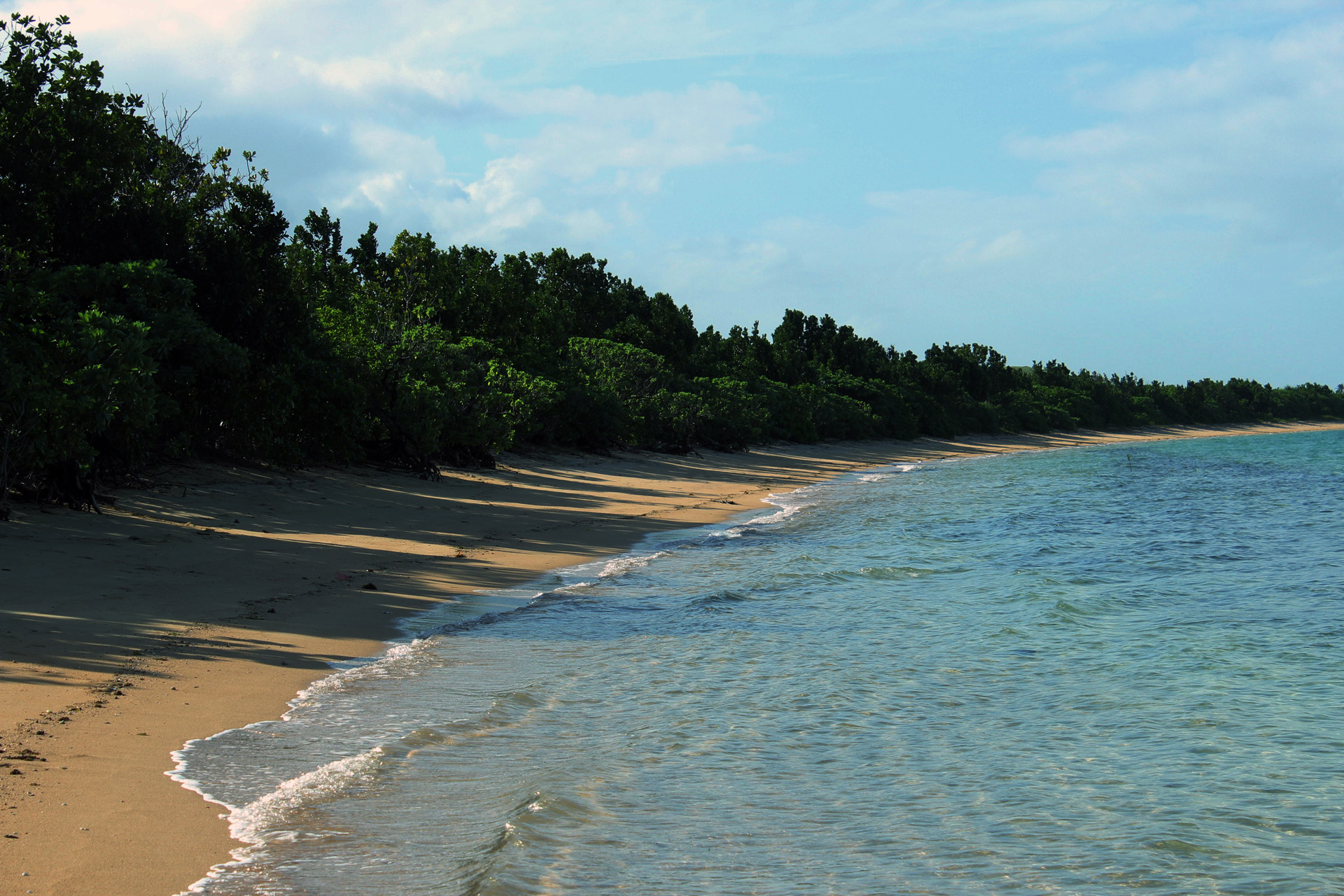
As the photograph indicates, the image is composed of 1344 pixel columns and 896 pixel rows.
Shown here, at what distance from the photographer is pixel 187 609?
31.0ft

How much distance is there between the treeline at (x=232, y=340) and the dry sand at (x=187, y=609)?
111 centimetres

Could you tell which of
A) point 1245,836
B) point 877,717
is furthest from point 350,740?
point 1245,836

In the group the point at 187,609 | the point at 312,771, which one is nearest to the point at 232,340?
the point at 187,609

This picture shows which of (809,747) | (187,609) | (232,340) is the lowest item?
(809,747)

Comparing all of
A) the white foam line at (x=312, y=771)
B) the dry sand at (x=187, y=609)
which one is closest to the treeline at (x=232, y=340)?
the dry sand at (x=187, y=609)

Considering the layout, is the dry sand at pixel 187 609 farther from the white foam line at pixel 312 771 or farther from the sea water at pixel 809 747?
the sea water at pixel 809 747

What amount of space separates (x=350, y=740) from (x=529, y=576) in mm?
7038

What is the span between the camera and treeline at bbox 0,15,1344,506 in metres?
13.0

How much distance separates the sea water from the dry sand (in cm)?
41

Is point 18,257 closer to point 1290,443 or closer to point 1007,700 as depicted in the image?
point 1007,700

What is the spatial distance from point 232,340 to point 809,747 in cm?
1603

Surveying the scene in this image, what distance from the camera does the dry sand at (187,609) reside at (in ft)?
15.3

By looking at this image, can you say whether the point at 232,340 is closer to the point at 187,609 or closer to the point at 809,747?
the point at 187,609

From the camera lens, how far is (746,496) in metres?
28.5
